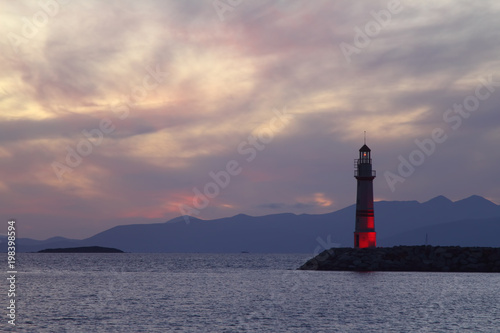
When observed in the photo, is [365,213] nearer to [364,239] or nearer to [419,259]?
[364,239]

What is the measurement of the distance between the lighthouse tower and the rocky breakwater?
2502 mm

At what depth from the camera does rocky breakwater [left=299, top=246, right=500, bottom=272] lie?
79625 mm

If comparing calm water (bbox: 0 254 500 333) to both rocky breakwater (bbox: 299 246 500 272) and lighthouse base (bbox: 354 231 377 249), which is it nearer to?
lighthouse base (bbox: 354 231 377 249)

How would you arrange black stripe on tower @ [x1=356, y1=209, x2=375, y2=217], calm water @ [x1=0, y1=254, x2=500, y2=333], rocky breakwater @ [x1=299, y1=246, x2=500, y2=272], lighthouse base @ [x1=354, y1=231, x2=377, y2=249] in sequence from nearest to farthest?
calm water @ [x1=0, y1=254, x2=500, y2=333] < black stripe on tower @ [x1=356, y1=209, x2=375, y2=217] < lighthouse base @ [x1=354, y1=231, x2=377, y2=249] < rocky breakwater @ [x1=299, y1=246, x2=500, y2=272]

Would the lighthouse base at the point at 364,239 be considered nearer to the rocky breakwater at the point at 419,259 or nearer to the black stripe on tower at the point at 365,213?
the rocky breakwater at the point at 419,259

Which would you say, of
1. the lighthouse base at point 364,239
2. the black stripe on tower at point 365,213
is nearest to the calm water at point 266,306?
the lighthouse base at point 364,239

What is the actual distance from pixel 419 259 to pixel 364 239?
9297mm

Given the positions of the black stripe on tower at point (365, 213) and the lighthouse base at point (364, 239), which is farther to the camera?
the lighthouse base at point (364, 239)

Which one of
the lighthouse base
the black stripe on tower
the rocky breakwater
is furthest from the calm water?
the black stripe on tower

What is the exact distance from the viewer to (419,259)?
270 ft

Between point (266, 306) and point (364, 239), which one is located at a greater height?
point (364, 239)

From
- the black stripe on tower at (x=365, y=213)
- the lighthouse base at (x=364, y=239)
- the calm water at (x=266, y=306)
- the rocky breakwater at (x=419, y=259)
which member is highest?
the black stripe on tower at (x=365, y=213)

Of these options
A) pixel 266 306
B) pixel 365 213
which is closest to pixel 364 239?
pixel 365 213

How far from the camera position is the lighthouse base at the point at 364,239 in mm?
78000
